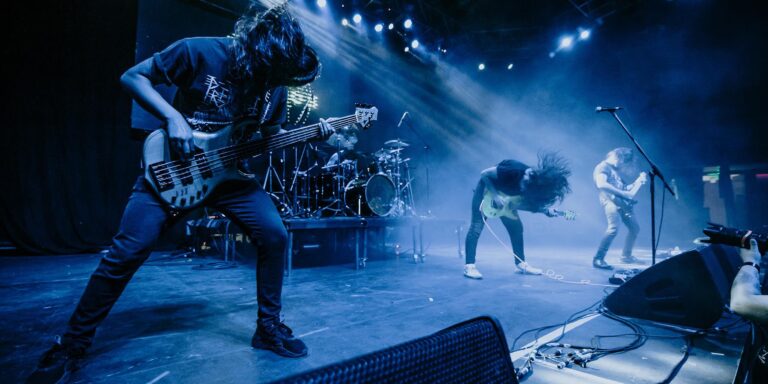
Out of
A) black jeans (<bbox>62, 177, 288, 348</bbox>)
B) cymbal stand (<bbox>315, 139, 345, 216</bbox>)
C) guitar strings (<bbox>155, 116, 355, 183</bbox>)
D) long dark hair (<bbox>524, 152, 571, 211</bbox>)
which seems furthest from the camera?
cymbal stand (<bbox>315, 139, 345, 216</bbox>)

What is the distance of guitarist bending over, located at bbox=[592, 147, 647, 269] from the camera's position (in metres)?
5.65

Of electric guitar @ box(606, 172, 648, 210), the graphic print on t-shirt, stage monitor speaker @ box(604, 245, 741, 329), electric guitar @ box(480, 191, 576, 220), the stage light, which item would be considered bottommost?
stage monitor speaker @ box(604, 245, 741, 329)

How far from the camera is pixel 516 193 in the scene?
4.42 m

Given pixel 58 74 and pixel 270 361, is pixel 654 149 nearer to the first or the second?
pixel 270 361

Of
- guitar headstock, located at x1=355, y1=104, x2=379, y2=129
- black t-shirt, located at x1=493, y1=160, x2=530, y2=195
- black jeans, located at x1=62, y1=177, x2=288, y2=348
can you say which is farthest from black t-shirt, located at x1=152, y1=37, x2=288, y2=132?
black t-shirt, located at x1=493, y1=160, x2=530, y2=195

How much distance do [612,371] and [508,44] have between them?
1135 cm

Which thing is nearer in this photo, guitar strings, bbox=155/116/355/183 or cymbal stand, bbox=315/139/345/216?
guitar strings, bbox=155/116/355/183

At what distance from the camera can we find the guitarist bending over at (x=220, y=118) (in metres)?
1.74

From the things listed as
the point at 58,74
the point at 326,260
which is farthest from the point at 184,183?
the point at 58,74

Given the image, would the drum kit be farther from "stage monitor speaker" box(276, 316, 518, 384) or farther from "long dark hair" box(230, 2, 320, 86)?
"stage monitor speaker" box(276, 316, 518, 384)

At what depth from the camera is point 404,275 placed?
4.69 meters

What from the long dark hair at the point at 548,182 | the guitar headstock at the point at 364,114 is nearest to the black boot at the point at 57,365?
the guitar headstock at the point at 364,114

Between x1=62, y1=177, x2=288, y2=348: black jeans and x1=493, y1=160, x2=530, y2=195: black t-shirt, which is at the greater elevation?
x1=493, y1=160, x2=530, y2=195: black t-shirt

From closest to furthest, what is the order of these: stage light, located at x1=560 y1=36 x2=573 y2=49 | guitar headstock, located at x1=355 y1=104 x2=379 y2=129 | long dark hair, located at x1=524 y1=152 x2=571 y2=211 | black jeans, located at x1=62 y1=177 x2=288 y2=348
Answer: black jeans, located at x1=62 y1=177 x2=288 y2=348, guitar headstock, located at x1=355 y1=104 x2=379 y2=129, long dark hair, located at x1=524 y1=152 x2=571 y2=211, stage light, located at x1=560 y1=36 x2=573 y2=49
